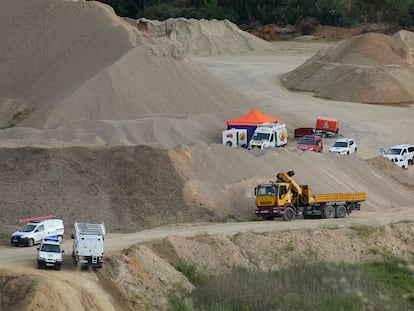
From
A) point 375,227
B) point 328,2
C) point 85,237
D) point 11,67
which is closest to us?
point 85,237

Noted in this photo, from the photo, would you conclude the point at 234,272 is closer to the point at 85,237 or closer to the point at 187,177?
the point at 85,237

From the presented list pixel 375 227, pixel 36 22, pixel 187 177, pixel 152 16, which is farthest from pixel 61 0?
pixel 152 16

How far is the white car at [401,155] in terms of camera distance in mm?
58625

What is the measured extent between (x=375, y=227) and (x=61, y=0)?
39102mm

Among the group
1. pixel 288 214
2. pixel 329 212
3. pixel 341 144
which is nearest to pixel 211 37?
pixel 341 144

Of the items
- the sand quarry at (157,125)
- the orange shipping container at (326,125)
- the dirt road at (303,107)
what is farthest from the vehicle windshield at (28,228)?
the orange shipping container at (326,125)

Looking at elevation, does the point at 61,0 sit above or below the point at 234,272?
above

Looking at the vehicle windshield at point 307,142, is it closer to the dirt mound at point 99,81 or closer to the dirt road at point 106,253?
the dirt mound at point 99,81

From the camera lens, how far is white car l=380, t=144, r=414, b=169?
58625 millimetres

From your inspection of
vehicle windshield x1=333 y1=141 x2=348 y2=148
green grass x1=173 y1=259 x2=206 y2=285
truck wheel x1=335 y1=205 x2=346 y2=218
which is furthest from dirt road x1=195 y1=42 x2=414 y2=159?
green grass x1=173 y1=259 x2=206 y2=285

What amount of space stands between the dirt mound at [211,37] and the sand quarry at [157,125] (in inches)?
77.7

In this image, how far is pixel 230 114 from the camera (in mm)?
63844

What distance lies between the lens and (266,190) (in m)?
41.1

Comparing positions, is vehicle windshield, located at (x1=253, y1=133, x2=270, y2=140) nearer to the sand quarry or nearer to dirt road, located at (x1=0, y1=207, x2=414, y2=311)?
the sand quarry
